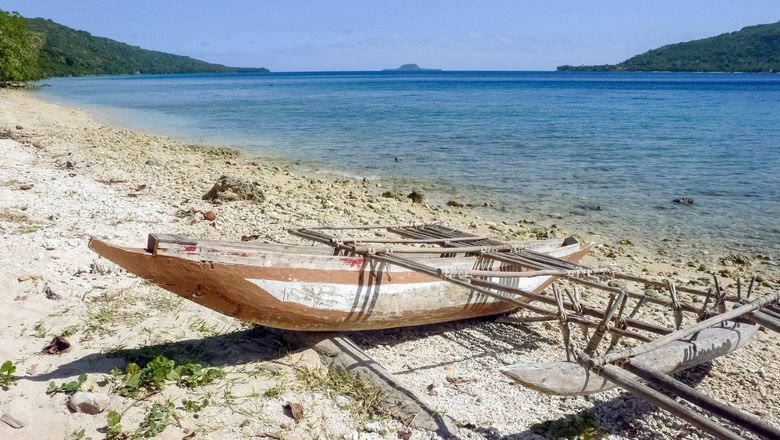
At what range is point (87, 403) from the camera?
377 cm

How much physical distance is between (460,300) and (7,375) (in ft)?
12.7

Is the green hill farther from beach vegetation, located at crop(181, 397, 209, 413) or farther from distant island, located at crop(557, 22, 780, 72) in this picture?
distant island, located at crop(557, 22, 780, 72)

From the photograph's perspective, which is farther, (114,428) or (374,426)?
(374,426)

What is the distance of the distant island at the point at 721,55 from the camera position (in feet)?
433

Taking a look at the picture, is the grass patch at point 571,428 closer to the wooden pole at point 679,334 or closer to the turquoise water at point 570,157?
the wooden pole at point 679,334

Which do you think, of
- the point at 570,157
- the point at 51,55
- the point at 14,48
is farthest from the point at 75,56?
the point at 570,157

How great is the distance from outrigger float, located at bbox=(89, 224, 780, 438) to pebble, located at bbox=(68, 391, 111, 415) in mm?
860

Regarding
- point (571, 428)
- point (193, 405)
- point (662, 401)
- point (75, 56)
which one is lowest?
point (571, 428)

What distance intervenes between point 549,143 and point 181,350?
19514 millimetres

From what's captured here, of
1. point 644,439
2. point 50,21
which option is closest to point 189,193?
point 644,439

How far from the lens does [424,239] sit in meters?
6.54

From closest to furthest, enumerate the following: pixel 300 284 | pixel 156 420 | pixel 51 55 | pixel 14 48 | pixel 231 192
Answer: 1. pixel 156 420
2. pixel 300 284
3. pixel 231 192
4. pixel 14 48
5. pixel 51 55

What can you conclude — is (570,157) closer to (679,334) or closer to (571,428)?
(679,334)

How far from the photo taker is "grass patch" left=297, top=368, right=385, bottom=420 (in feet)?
13.6
